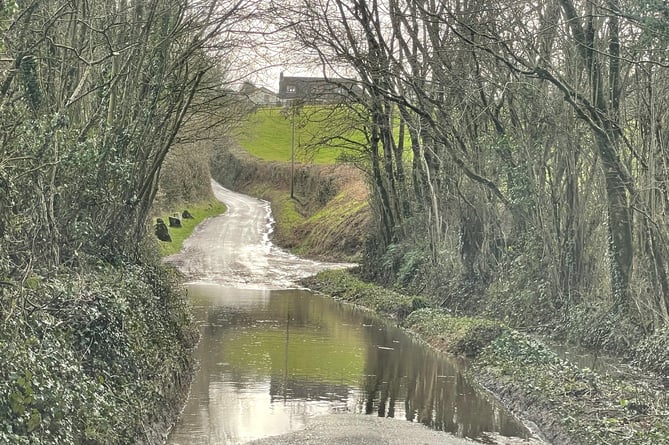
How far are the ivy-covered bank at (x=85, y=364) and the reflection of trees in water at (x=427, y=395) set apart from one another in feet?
13.3

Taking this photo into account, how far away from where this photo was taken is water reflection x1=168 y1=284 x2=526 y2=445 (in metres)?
13.5

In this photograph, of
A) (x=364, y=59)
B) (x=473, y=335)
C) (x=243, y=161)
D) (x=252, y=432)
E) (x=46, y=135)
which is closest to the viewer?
(x=46, y=135)

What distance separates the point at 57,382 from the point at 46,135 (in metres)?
3.45

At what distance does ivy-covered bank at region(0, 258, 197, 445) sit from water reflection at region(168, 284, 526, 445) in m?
0.96

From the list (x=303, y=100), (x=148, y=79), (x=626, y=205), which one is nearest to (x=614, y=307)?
(x=626, y=205)

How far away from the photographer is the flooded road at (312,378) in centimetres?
1319

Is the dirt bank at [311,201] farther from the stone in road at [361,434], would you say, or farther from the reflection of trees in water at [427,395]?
the stone in road at [361,434]

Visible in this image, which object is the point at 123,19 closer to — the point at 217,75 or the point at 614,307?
the point at 217,75

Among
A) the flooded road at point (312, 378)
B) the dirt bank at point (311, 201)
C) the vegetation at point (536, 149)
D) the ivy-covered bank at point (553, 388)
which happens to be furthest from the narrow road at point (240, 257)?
the ivy-covered bank at point (553, 388)

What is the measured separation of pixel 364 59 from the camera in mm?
23281

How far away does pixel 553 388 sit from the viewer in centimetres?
1466

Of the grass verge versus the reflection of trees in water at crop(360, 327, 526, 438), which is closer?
the reflection of trees in water at crop(360, 327, 526, 438)

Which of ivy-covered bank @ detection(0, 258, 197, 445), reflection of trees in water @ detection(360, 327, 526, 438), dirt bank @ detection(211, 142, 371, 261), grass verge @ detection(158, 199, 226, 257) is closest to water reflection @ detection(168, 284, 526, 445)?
reflection of trees in water @ detection(360, 327, 526, 438)

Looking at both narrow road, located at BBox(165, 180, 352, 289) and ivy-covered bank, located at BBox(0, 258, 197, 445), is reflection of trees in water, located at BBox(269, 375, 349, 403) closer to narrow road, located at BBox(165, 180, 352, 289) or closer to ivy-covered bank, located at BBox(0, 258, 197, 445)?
ivy-covered bank, located at BBox(0, 258, 197, 445)
